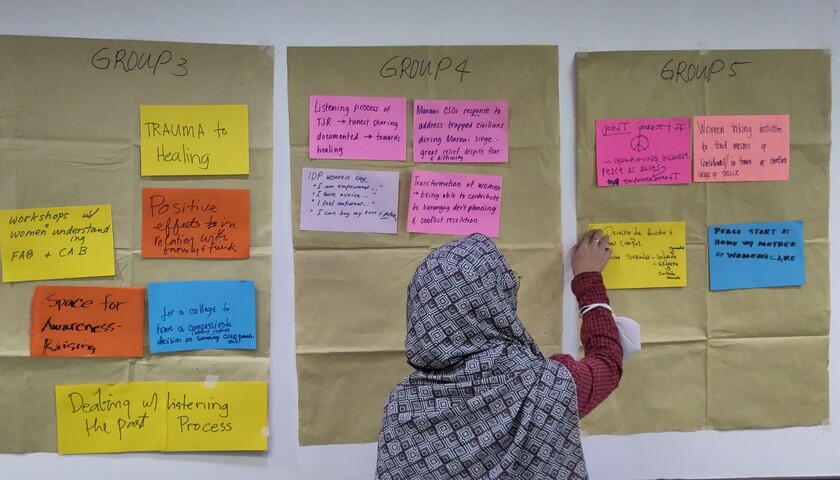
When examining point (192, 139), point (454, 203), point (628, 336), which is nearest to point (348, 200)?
point (454, 203)

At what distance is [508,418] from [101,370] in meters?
0.80

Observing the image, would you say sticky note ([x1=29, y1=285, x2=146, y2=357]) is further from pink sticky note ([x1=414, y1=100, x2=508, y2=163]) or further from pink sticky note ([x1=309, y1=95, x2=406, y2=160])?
pink sticky note ([x1=414, y1=100, x2=508, y2=163])

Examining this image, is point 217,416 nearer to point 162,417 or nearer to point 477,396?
point 162,417

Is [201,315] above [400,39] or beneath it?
beneath

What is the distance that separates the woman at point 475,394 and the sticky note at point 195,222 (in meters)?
0.45

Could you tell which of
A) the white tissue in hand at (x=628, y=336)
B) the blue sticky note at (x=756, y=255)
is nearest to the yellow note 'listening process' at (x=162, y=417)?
the white tissue in hand at (x=628, y=336)

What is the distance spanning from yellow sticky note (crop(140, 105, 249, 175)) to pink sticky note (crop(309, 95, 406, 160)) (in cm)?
14

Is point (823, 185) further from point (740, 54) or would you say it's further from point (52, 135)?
point (52, 135)

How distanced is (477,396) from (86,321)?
777mm

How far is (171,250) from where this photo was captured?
109 cm

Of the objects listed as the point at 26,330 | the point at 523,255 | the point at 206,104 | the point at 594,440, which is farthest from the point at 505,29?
the point at 26,330

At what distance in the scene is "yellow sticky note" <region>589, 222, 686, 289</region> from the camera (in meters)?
1.12

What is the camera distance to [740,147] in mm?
1125

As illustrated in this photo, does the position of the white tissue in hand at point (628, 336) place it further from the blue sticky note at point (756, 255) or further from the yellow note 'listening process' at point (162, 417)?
the yellow note 'listening process' at point (162, 417)
